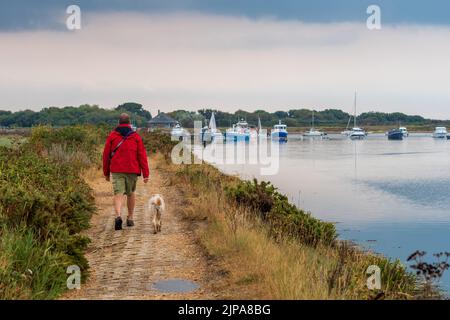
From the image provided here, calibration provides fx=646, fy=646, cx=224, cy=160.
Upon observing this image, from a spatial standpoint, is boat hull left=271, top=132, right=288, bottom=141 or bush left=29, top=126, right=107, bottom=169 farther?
boat hull left=271, top=132, right=288, bottom=141

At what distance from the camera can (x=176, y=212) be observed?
15.3 metres

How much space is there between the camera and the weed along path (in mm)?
8125

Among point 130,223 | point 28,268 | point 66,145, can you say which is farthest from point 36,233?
point 66,145

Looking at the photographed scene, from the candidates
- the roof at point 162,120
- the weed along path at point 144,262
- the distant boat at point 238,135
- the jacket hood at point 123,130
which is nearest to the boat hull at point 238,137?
the distant boat at point 238,135

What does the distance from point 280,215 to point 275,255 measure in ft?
19.2

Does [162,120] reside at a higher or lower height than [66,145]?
higher

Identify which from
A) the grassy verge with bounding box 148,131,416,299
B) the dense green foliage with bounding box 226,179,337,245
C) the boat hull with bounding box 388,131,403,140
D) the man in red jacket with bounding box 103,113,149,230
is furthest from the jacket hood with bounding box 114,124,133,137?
the boat hull with bounding box 388,131,403,140

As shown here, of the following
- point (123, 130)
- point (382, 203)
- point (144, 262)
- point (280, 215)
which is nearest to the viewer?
point (144, 262)

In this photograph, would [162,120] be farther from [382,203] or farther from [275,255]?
[275,255]

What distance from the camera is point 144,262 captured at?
9781 millimetres

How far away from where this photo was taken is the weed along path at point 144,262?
812 centimetres

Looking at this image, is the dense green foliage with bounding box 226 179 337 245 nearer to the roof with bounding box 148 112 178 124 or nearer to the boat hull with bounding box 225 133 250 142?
the roof with bounding box 148 112 178 124
